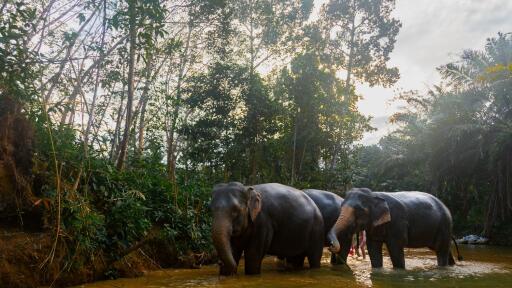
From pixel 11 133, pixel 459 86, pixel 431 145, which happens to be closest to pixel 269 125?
pixel 431 145

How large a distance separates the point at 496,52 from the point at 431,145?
5830 millimetres

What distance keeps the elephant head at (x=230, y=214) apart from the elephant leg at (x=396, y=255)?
3064mm

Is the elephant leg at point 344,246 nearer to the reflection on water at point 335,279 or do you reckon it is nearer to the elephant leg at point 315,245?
the reflection on water at point 335,279

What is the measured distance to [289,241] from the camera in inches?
329

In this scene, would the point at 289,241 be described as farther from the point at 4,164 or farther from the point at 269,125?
the point at 269,125

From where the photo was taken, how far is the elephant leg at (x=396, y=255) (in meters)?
9.00

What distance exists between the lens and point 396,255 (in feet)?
29.8

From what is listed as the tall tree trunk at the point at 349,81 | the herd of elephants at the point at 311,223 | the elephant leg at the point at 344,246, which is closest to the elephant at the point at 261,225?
the herd of elephants at the point at 311,223

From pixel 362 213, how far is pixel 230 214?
2.97 meters

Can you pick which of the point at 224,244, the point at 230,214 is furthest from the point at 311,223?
the point at 224,244

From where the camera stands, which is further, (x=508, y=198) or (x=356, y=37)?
(x=356, y=37)

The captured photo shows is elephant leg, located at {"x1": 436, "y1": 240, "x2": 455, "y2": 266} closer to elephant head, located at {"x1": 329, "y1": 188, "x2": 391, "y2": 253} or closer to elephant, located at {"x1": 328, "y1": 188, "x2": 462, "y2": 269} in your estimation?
elephant, located at {"x1": 328, "y1": 188, "x2": 462, "y2": 269}

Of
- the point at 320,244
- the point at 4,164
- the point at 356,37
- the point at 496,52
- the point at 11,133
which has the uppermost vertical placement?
the point at 356,37

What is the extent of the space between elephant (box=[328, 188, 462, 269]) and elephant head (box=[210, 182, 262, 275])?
1.73 meters
